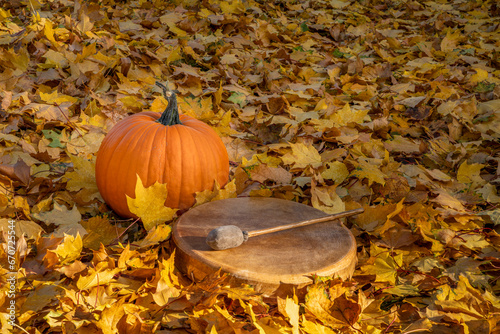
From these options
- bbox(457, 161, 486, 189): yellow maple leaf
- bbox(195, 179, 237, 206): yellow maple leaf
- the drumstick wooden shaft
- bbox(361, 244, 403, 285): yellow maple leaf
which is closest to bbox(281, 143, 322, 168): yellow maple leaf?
bbox(195, 179, 237, 206): yellow maple leaf

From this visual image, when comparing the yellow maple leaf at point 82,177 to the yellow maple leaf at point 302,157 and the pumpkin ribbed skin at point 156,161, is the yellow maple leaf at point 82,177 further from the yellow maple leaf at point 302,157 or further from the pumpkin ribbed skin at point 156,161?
the yellow maple leaf at point 302,157

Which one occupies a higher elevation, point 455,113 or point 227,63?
point 227,63

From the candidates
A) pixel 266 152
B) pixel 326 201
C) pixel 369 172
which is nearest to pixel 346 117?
pixel 266 152

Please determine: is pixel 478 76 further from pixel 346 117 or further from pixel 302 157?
pixel 302 157

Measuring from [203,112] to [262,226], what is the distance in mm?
1236

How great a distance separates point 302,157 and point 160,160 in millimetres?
785

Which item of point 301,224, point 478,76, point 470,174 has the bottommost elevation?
point 470,174

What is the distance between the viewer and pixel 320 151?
8.10 feet

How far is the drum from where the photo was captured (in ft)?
4.56

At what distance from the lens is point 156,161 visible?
175cm

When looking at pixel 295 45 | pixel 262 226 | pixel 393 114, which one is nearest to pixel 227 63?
pixel 295 45

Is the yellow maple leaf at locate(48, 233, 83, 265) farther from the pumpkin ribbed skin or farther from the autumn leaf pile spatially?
the pumpkin ribbed skin

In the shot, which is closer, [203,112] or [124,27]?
[203,112]

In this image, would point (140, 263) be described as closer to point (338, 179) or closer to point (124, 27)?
point (338, 179)
